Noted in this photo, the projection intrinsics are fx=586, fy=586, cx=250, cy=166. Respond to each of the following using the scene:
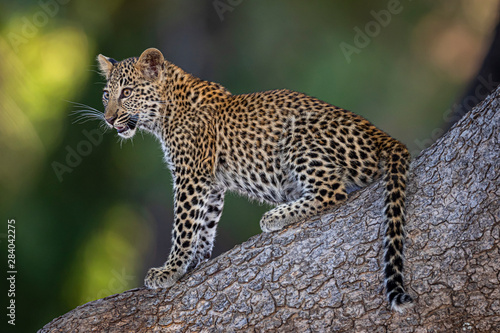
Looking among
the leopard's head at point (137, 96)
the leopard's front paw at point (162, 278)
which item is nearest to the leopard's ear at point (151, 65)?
the leopard's head at point (137, 96)

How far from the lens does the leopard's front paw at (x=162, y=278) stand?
4910 millimetres

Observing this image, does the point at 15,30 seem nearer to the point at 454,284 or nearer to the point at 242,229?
the point at 242,229

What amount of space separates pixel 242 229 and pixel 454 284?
7026 mm

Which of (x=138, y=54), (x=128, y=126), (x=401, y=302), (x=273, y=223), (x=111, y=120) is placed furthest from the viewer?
(x=138, y=54)

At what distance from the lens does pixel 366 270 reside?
4.08 meters

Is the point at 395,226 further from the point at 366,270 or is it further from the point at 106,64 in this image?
the point at 106,64

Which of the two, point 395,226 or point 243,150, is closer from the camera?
point 395,226

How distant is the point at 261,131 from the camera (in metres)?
5.46

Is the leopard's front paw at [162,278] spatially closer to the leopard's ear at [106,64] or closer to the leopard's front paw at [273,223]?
the leopard's front paw at [273,223]

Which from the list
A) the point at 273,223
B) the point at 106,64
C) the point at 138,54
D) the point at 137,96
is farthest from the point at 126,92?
the point at 138,54

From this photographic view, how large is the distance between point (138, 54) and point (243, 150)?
573cm

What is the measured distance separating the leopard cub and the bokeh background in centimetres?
419

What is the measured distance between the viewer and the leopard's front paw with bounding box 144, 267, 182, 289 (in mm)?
4910

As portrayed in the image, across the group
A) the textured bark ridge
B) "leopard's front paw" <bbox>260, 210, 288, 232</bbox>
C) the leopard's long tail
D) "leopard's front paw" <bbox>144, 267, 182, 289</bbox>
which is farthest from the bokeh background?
the leopard's long tail
